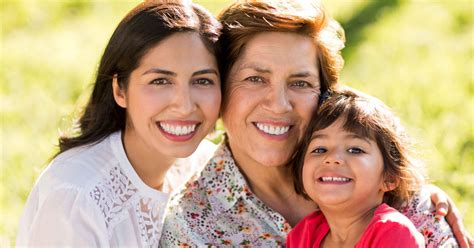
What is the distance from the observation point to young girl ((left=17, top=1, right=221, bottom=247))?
→ 3367mm

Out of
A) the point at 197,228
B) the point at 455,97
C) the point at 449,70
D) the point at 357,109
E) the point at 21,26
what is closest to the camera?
the point at 357,109

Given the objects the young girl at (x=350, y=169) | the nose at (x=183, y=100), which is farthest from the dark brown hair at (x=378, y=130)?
the nose at (x=183, y=100)

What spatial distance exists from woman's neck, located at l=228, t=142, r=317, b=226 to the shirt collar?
51 mm

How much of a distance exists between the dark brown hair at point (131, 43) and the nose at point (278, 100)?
0.94 feet

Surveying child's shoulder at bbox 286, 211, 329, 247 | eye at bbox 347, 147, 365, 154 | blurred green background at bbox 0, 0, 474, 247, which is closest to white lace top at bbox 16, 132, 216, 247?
child's shoulder at bbox 286, 211, 329, 247

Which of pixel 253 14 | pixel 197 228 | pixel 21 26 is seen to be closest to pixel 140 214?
pixel 197 228

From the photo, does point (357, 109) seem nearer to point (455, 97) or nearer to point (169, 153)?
point (169, 153)

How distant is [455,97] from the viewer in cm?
663

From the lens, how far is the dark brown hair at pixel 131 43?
138 inches

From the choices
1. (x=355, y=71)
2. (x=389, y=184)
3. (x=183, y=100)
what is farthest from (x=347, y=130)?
(x=355, y=71)

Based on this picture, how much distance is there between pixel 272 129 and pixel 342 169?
1.38ft

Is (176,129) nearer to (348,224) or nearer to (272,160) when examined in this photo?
(272,160)

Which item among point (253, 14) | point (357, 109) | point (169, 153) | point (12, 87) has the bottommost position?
point (12, 87)

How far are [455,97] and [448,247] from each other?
3.19 metres
